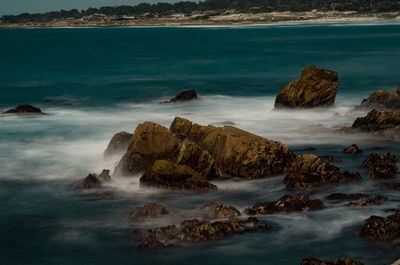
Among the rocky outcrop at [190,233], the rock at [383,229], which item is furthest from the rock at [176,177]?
the rock at [383,229]

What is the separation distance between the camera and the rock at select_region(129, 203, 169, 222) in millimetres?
17328

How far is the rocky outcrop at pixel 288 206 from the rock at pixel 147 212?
2601 millimetres

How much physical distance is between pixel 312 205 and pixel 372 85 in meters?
39.3

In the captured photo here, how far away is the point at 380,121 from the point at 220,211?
45.5 ft

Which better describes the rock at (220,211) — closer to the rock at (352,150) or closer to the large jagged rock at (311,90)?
the rock at (352,150)

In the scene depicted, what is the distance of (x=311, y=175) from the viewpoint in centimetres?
2027

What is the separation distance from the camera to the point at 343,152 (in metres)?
24.9

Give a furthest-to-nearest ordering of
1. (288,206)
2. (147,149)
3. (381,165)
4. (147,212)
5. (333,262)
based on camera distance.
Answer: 1. (147,149)
2. (381,165)
3. (288,206)
4. (147,212)
5. (333,262)

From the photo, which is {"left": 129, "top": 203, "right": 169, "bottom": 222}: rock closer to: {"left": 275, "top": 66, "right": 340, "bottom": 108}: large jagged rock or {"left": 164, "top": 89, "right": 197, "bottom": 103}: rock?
{"left": 275, "top": 66, "right": 340, "bottom": 108}: large jagged rock

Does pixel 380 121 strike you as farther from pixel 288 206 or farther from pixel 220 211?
pixel 220 211

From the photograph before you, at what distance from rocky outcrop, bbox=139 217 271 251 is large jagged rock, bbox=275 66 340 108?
838 inches

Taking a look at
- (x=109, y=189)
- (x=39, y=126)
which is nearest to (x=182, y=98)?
(x=39, y=126)

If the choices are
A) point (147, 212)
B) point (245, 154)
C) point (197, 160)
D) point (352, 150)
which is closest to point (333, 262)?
point (147, 212)

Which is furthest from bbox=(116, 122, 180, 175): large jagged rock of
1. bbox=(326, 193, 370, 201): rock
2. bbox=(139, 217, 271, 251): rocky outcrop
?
bbox=(326, 193, 370, 201): rock
